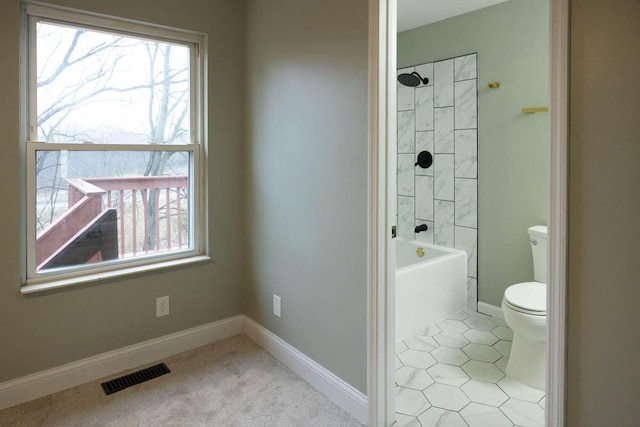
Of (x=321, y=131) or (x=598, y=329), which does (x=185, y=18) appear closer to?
(x=321, y=131)

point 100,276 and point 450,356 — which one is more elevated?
point 100,276

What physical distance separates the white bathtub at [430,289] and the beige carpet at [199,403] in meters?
0.92

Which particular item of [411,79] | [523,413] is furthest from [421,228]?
[523,413]

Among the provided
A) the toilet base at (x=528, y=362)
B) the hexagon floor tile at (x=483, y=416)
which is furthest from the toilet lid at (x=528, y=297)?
the hexagon floor tile at (x=483, y=416)

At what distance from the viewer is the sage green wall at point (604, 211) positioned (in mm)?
1174

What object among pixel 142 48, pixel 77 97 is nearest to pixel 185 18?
pixel 142 48

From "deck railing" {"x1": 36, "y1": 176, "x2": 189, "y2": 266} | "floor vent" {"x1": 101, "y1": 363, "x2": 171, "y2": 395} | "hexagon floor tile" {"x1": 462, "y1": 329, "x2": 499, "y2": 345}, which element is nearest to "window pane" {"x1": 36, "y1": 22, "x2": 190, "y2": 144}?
"deck railing" {"x1": 36, "y1": 176, "x2": 189, "y2": 266}

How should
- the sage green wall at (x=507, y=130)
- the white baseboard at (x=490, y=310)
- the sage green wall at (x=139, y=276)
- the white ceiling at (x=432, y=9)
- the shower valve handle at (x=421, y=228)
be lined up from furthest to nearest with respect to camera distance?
the shower valve handle at (x=421, y=228) → the white baseboard at (x=490, y=310) → the white ceiling at (x=432, y=9) → the sage green wall at (x=507, y=130) → the sage green wall at (x=139, y=276)

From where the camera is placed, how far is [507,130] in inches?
119

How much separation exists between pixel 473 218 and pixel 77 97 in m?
2.72

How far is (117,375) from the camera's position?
A: 2.40 metres

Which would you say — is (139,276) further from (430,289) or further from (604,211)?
(604,211)

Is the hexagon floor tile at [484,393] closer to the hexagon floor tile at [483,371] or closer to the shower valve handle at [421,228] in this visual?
the hexagon floor tile at [483,371]

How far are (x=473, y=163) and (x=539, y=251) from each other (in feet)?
2.66
